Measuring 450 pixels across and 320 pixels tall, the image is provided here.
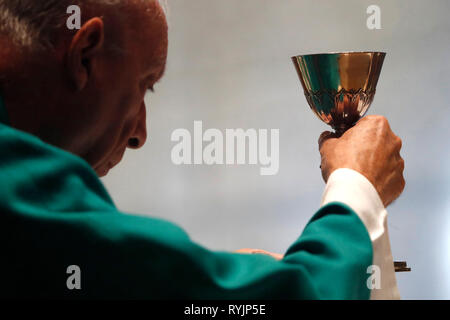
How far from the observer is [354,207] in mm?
792

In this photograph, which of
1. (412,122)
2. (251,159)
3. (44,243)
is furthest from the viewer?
(251,159)

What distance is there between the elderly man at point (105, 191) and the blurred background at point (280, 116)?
129cm

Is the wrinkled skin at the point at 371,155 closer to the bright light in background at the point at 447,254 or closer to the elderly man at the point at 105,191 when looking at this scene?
the elderly man at the point at 105,191

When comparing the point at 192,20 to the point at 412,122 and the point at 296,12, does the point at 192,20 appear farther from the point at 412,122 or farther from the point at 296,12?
the point at 412,122

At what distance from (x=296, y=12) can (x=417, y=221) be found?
0.79 metres

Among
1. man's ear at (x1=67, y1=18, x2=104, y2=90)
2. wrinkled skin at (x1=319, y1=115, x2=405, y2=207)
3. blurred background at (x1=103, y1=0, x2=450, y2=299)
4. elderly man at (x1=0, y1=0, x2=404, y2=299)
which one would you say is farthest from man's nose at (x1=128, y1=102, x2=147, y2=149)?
blurred background at (x1=103, y1=0, x2=450, y2=299)

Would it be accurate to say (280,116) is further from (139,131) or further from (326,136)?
(139,131)

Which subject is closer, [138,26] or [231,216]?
[138,26]

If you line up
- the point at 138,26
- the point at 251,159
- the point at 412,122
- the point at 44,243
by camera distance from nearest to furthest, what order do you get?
the point at 44,243 → the point at 138,26 → the point at 412,122 → the point at 251,159

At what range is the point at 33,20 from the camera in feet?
2.35

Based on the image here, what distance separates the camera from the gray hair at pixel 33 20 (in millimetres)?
708

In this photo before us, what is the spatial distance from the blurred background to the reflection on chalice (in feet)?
3.89
